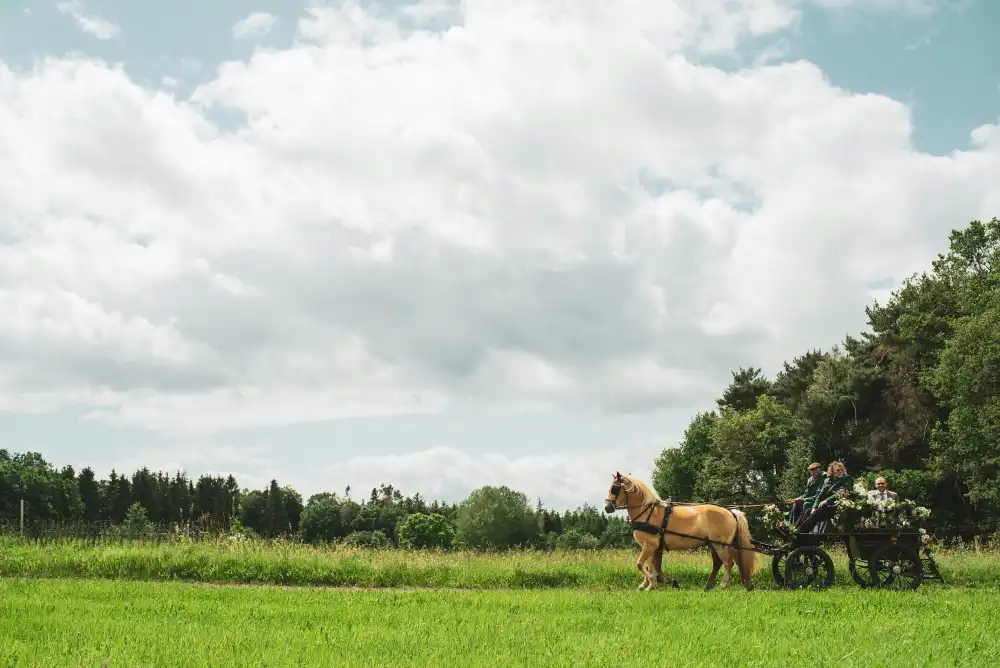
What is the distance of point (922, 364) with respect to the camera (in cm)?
4362

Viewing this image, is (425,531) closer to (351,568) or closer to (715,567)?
(351,568)

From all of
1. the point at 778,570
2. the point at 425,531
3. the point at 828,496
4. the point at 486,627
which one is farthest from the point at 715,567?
the point at 425,531

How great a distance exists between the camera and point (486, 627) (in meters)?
10.6

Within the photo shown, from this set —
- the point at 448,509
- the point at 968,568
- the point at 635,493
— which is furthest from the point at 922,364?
the point at 448,509

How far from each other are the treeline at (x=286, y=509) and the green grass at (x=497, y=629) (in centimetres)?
5684

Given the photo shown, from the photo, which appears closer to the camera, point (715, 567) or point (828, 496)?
point (828, 496)

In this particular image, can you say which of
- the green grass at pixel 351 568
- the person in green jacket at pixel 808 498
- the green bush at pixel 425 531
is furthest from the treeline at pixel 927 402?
the green bush at pixel 425 531

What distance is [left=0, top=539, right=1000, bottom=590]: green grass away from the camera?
65.4ft

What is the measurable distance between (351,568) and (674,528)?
770 centimetres

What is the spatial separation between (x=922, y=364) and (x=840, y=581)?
91.8ft

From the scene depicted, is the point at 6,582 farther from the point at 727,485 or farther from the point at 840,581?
the point at 727,485

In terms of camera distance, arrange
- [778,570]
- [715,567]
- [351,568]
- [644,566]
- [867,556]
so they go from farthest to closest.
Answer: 1. [351,568]
2. [715,567]
3. [778,570]
4. [644,566]
5. [867,556]

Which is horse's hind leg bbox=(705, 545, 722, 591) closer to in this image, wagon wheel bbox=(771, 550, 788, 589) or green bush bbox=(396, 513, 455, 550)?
wagon wheel bbox=(771, 550, 788, 589)

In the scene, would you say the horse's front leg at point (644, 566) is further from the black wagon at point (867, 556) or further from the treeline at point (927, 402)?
the treeline at point (927, 402)
